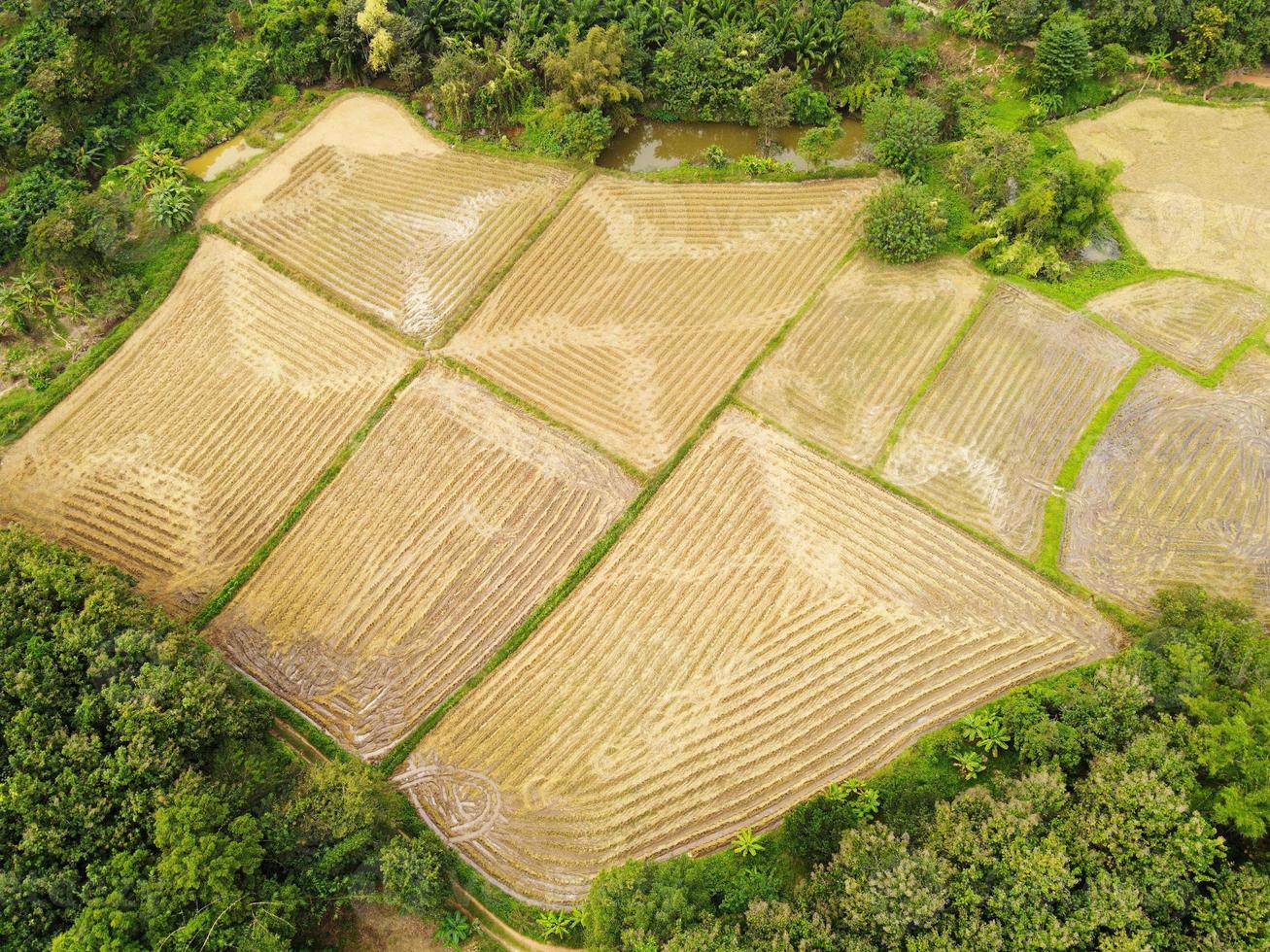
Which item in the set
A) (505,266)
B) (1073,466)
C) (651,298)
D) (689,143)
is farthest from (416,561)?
(689,143)

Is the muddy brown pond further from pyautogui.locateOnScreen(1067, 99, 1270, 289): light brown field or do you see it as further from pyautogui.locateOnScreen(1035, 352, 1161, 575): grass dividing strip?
pyautogui.locateOnScreen(1035, 352, 1161, 575): grass dividing strip

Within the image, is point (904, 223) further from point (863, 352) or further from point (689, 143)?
point (689, 143)

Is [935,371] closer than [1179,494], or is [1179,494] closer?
[1179,494]

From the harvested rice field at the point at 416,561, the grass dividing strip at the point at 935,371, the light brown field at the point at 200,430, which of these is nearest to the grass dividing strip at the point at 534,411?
the harvested rice field at the point at 416,561

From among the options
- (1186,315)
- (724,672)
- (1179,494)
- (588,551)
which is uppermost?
(1186,315)

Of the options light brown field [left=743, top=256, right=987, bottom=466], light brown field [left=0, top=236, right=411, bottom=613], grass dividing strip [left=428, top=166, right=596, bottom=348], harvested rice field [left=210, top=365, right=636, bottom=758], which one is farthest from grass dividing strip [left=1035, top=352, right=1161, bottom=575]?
light brown field [left=0, top=236, right=411, bottom=613]

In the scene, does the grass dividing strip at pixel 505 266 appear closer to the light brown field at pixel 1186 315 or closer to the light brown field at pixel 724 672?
the light brown field at pixel 724 672

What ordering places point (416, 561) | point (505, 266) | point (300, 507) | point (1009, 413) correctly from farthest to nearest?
point (505, 266), point (1009, 413), point (300, 507), point (416, 561)

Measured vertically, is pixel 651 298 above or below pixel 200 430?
above
